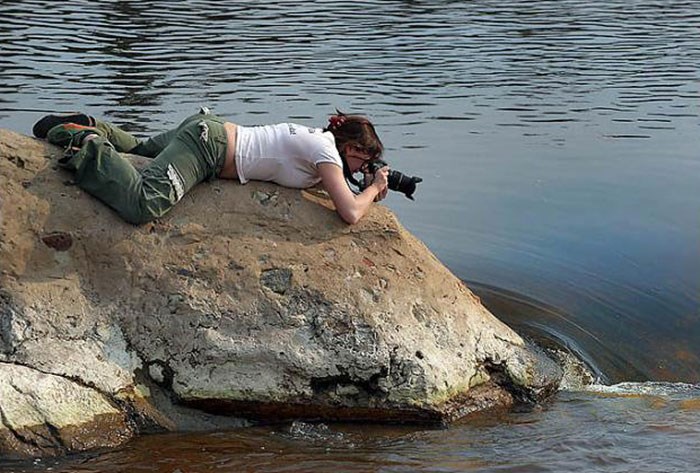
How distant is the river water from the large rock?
23 cm

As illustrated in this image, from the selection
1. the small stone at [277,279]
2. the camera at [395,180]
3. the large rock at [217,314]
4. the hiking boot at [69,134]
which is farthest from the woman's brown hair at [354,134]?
the hiking boot at [69,134]

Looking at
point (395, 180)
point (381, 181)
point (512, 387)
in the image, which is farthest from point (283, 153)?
point (512, 387)

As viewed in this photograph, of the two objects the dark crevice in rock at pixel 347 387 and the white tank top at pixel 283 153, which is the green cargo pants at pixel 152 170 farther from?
the dark crevice in rock at pixel 347 387

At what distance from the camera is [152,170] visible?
21.9ft

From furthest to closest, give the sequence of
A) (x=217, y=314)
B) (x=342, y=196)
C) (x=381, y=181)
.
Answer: (x=381, y=181), (x=342, y=196), (x=217, y=314)

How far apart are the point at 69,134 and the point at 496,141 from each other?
312 inches

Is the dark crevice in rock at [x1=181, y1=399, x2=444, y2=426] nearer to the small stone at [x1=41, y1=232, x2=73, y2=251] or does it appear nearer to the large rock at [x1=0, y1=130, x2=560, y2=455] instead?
the large rock at [x1=0, y1=130, x2=560, y2=455]

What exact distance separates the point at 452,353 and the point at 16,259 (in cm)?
258

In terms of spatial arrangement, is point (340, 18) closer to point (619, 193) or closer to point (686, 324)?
point (619, 193)

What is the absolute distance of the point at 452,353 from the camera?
6797 mm

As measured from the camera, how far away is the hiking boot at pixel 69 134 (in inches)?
272

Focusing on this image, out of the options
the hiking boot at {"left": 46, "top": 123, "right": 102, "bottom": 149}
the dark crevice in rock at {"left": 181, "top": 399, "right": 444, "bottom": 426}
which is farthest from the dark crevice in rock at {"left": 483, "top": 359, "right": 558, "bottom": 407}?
the hiking boot at {"left": 46, "top": 123, "right": 102, "bottom": 149}

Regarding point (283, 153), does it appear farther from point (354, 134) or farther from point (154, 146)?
point (154, 146)

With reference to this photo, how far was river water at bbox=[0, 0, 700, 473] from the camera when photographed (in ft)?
21.1
